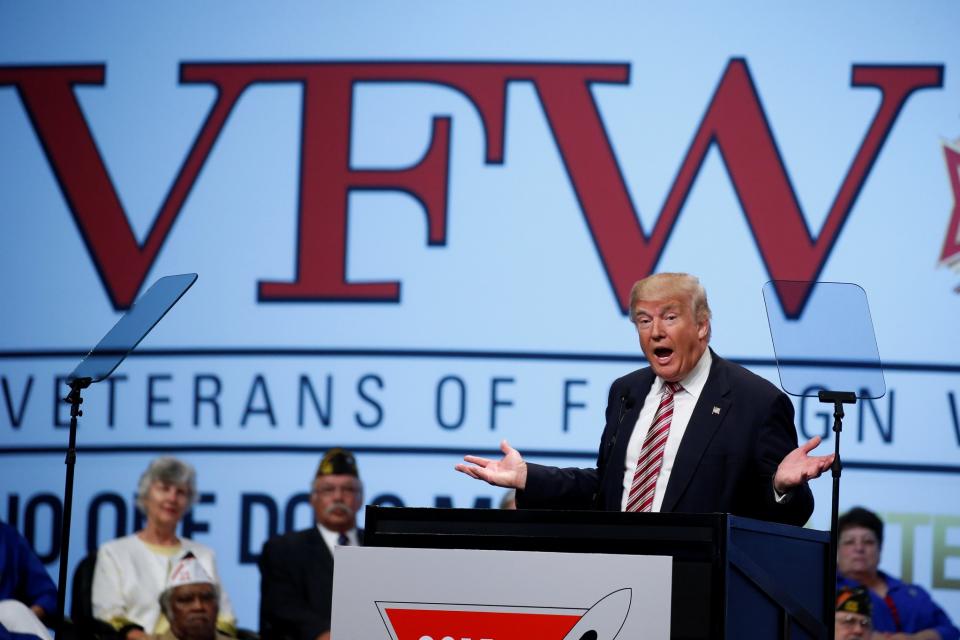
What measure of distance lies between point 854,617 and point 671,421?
2.20 metres

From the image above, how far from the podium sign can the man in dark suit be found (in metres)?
0.40

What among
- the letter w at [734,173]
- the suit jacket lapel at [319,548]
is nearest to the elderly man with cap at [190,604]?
the suit jacket lapel at [319,548]

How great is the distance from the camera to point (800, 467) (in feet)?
8.38

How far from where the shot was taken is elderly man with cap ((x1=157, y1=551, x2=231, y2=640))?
5.02 metres

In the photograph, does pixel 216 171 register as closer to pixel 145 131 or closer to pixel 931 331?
pixel 145 131

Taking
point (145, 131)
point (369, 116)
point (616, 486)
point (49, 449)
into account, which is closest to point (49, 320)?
point (49, 449)

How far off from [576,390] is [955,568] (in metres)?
1.70

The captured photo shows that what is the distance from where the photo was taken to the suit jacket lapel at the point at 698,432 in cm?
279

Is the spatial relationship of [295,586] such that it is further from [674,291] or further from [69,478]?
[674,291]

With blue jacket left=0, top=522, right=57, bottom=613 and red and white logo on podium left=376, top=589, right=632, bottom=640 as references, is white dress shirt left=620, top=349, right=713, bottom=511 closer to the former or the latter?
red and white logo on podium left=376, top=589, right=632, bottom=640

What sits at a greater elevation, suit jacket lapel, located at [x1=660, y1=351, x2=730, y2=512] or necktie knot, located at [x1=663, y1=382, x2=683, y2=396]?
necktie knot, located at [x1=663, y1=382, x2=683, y2=396]

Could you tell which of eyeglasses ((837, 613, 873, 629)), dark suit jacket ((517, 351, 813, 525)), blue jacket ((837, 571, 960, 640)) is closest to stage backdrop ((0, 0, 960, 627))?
blue jacket ((837, 571, 960, 640))

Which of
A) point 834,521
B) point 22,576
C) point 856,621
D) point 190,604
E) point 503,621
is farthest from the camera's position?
point 190,604

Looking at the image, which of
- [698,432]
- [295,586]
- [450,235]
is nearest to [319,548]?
[295,586]
